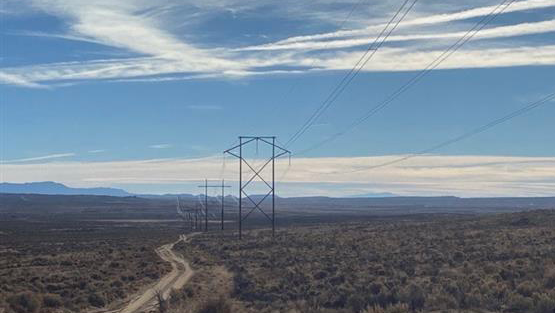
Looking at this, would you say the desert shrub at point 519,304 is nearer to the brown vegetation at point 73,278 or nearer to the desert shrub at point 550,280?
the desert shrub at point 550,280

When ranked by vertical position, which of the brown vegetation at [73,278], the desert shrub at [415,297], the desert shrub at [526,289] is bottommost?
the brown vegetation at [73,278]

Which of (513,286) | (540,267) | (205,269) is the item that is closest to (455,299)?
(513,286)

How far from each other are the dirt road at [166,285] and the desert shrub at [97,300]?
128 cm

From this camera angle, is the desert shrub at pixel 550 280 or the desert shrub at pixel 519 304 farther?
the desert shrub at pixel 550 280

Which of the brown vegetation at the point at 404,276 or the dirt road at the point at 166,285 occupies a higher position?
the brown vegetation at the point at 404,276

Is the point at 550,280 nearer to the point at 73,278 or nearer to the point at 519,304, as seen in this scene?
the point at 519,304

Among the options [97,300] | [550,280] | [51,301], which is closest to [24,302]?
[51,301]

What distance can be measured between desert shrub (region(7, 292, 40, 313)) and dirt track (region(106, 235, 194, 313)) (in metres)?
3.25

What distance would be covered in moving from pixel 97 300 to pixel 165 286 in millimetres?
5954

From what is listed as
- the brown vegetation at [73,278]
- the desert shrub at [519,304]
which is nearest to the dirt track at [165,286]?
the brown vegetation at [73,278]

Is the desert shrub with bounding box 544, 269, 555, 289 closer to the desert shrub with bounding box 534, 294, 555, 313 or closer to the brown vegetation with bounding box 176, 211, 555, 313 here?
the brown vegetation with bounding box 176, 211, 555, 313

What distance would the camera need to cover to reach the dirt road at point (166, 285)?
31969 mm

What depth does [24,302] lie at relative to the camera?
3164 cm

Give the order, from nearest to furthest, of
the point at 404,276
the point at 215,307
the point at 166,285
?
the point at 215,307 < the point at 404,276 < the point at 166,285
